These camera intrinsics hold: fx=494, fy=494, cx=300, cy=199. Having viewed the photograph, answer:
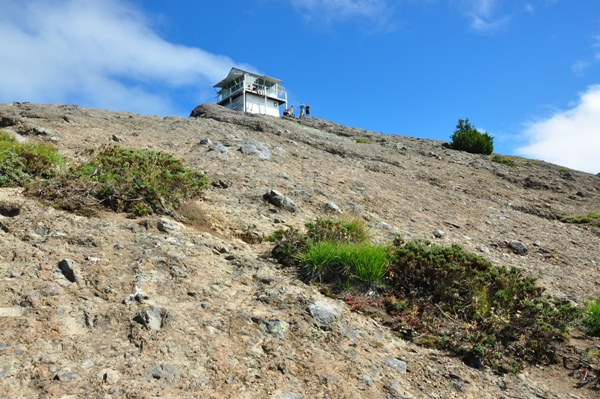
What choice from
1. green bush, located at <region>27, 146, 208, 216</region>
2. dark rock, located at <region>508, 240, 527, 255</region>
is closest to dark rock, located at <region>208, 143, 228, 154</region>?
green bush, located at <region>27, 146, 208, 216</region>

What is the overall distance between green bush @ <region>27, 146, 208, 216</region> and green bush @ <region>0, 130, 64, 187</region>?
466mm

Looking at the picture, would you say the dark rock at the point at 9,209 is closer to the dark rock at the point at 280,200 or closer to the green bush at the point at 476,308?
the dark rock at the point at 280,200

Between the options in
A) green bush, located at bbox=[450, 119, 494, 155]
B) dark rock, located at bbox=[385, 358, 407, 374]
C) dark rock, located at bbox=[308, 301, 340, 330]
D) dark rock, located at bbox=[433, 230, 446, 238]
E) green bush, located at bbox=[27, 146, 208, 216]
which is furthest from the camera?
green bush, located at bbox=[450, 119, 494, 155]

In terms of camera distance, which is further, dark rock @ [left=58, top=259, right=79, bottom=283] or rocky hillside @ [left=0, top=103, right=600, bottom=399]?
dark rock @ [left=58, top=259, right=79, bottom=283]

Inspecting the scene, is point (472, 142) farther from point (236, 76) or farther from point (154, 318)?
point (236, 76)

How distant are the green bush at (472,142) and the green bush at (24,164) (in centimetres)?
2161

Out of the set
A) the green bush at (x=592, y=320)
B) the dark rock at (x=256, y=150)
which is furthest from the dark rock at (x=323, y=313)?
the dark rock at (x=256, y=150)

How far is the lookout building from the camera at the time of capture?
201 ft

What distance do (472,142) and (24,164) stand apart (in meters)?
22.5

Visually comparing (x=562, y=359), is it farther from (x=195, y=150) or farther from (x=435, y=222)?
(x=195, y=150)

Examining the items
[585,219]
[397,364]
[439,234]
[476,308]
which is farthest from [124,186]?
[585,219]

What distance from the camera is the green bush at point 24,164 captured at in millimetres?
8047

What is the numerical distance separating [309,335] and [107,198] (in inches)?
168

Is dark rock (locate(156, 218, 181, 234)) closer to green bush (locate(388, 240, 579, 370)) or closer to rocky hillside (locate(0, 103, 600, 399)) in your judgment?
rocky hillside (locate(0, 103, 600, 399))
